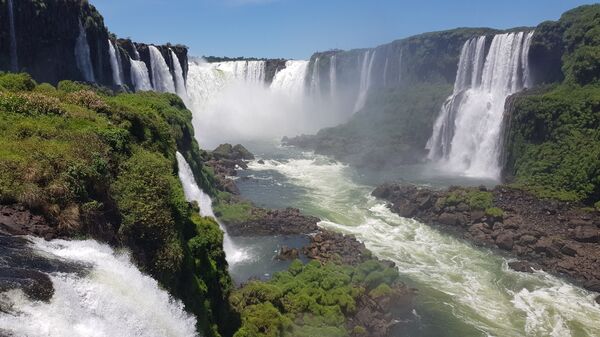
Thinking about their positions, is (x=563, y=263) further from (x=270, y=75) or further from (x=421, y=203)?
(x=270, y=75)

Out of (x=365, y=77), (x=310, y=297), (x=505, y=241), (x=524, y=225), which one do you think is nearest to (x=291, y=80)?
(x=365, y=77)

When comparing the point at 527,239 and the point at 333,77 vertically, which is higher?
the point at 333,77

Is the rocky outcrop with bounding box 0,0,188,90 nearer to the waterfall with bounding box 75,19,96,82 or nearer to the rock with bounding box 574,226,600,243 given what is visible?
the waterfall with bounding box 75,19,96,82

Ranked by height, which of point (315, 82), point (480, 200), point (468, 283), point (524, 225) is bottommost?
point (468, 283)

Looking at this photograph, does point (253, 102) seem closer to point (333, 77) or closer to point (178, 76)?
point (333, 77)

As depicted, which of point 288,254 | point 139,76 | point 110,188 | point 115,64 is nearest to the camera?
point 110,188

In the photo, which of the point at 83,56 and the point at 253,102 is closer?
the point at 83,56

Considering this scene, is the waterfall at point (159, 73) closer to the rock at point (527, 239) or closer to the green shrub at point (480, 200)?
the green shrub at point (480, 200)
